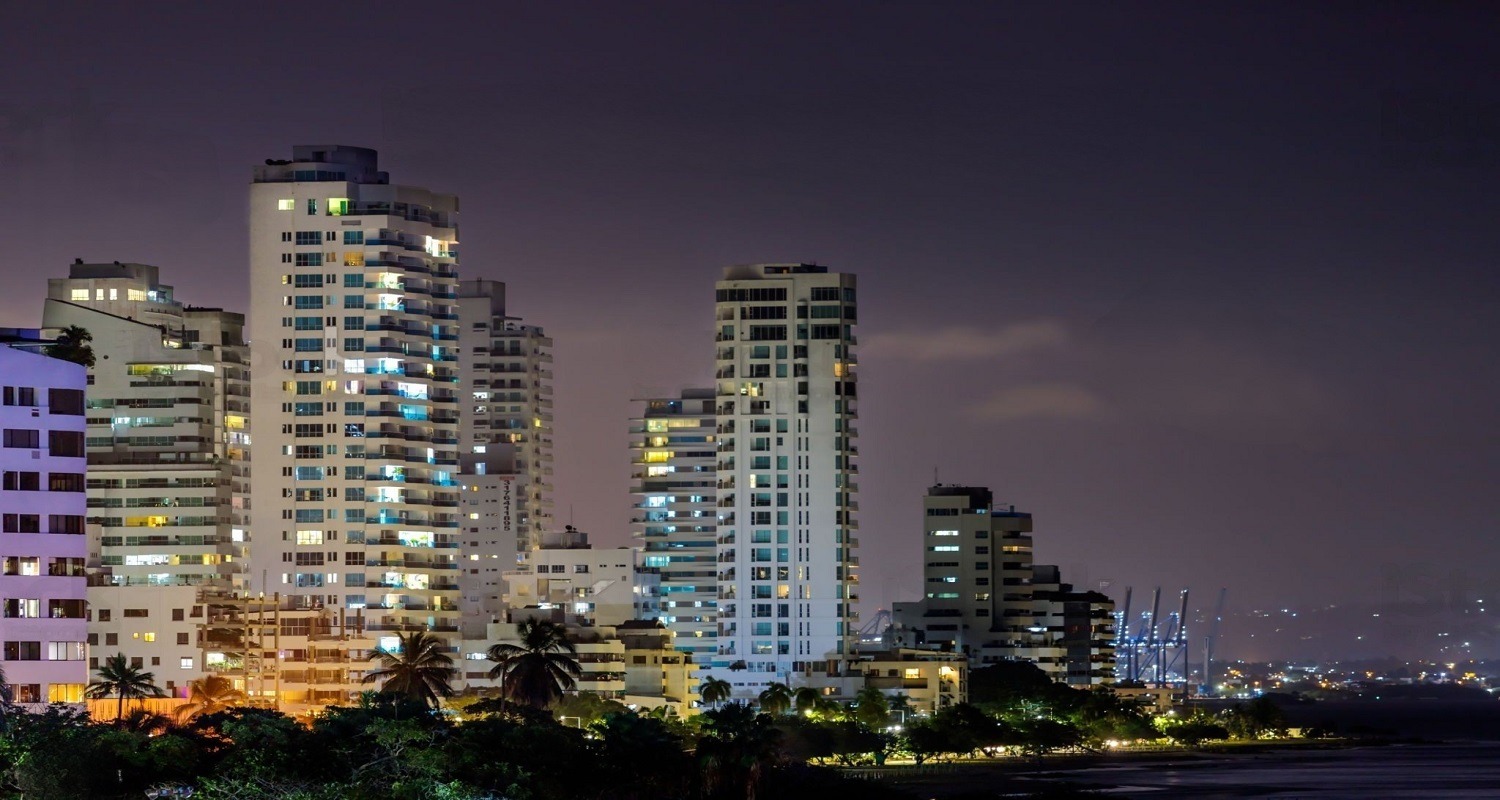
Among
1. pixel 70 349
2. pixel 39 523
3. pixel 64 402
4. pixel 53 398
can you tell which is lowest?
pixel 39 523

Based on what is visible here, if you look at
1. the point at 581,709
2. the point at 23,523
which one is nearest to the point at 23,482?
the point at 23,523

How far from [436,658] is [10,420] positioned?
7554cm

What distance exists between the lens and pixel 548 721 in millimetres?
126125

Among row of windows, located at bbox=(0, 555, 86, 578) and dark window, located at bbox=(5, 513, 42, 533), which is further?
dark window, located at bbox=(5, 513, 42, 533)

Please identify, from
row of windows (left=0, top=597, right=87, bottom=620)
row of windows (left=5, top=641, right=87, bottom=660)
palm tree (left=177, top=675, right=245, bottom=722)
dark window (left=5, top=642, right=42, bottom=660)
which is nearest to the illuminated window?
row of windows (left=5, top=641, right=87, bottom=660)

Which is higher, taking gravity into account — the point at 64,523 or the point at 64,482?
the point at 64,482

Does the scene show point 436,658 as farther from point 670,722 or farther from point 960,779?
point 960,779

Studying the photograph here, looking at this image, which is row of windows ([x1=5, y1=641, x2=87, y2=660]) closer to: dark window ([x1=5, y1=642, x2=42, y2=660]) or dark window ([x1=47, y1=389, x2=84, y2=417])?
dark window ([x1=5, y1=642, x2=42, y2=660])

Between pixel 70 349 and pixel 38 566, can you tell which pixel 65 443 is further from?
pixel 70 349

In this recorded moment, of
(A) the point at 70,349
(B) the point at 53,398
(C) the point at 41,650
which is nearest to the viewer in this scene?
(C) the point at 41,650

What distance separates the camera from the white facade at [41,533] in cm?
11312

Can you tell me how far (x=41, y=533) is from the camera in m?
114

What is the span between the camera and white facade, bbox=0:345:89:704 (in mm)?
113125

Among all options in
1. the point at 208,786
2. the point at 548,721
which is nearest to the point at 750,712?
the point at 548,721
